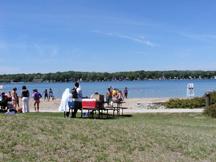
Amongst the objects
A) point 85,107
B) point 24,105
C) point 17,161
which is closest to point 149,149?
point 17,161

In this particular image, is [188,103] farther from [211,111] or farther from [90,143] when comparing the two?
[90,143]

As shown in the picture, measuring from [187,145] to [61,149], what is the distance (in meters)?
3.85

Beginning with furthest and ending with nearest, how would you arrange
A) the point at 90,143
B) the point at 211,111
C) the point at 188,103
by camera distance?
the point at 188,103, the point at 211,111, the point at 90,143

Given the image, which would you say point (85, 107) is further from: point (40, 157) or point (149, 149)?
point (40, 157)

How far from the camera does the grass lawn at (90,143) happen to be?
36.1 ft

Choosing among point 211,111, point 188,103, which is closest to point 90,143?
point 211,111

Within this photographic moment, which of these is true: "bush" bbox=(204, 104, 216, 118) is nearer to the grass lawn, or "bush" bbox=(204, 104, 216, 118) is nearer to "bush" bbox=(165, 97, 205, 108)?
"bush" bbox=(165, 97, 205, 108)

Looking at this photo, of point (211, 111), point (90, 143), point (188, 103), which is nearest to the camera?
point (90, 143)

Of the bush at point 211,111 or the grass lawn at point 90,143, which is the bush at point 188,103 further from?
the grass lawn at point 90,143

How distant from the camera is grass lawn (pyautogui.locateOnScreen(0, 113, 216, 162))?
1099 centimetres

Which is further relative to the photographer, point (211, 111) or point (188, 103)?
point (188, 103)

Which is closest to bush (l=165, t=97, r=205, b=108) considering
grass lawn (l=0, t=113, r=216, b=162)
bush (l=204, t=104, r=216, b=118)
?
bush (l=204, t=104, r=216, b=118)

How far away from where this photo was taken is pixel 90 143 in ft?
39.8

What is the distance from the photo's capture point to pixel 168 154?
12.3 m
